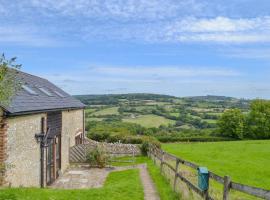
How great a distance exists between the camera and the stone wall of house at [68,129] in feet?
84.9

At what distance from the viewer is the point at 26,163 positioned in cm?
1644

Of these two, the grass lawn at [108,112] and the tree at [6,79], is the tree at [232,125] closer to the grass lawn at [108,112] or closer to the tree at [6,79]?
the grass lawn at [108,112]

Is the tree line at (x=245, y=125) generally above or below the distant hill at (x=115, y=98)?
below

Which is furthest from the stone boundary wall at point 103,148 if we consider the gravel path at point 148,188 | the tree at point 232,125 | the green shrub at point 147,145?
the tree at point 232,125

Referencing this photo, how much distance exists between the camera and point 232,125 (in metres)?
61.5

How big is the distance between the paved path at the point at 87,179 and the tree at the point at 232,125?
122ft

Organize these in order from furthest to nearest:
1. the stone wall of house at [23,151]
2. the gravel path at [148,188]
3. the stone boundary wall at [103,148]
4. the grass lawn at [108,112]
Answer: the grass lawn at [108,112]
the stone boundary wall at [103,148]
the stone wall of house at [23,151]
the gravel path at [148,188]

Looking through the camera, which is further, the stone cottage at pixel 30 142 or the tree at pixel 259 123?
the tree at pixel 259 123

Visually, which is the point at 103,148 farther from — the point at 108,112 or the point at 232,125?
the point at 108,112

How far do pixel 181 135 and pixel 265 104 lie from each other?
22216 millimetres

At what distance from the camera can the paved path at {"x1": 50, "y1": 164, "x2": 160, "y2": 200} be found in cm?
1775

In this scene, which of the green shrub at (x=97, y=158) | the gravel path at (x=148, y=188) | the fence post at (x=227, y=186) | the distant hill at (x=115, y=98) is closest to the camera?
the fence post at (x=227, y=186)

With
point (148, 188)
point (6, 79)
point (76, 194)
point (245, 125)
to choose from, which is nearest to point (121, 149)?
point (148, 188)

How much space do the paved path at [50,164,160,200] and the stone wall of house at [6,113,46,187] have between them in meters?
2.73
